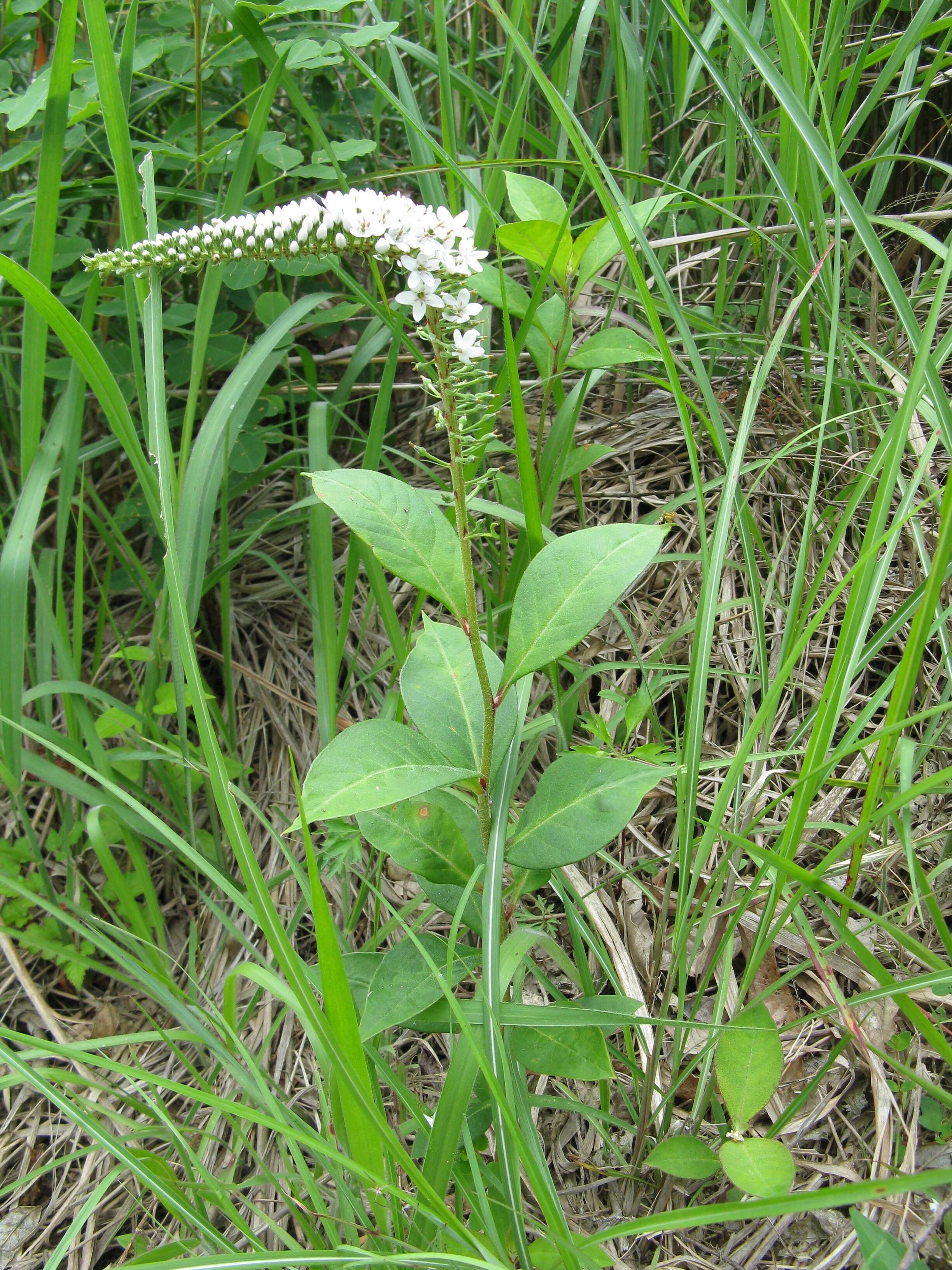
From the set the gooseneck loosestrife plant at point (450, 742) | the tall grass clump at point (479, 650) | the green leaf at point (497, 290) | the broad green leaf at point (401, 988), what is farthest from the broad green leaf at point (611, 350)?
the broad green leaf at point (401, 988)

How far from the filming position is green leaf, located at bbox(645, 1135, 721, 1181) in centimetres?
107

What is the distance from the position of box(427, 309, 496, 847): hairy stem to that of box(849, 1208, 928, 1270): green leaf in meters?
0.55

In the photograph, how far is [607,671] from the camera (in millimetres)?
1753

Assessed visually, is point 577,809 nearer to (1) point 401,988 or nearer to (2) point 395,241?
(1) point 401,988

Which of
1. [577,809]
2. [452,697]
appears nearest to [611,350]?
[452,697]

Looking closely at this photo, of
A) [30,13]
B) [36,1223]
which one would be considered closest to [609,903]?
[36,1223]

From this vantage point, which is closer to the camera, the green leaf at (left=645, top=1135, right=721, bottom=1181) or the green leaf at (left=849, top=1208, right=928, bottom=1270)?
the green leaf at (left=849, top=1208, right=928, bottom=1270)

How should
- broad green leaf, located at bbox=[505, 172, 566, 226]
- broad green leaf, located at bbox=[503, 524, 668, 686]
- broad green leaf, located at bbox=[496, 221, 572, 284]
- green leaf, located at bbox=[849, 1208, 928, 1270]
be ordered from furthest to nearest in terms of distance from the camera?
broad green leaf, located at bbox=[505, 172, 566, 226], broad green leaf, located at bbox=[496, 221, 572, 284], broad green leaf, located at bbox=[503, 524, 668, 686], green leaf, located at bbox=[849, 1208, 928, 1270]

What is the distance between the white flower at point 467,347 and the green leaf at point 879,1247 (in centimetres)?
98

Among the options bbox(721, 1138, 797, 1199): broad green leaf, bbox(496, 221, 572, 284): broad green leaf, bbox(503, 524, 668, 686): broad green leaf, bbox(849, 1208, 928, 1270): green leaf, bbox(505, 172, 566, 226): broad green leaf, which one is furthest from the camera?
bbox(505, 172, 566, 226): broad green leaf

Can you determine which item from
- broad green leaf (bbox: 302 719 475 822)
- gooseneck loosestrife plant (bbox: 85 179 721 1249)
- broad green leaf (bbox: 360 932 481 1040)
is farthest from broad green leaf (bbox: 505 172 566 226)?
broad green leaf (bbox: 360 932 481 1040)

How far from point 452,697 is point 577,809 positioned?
236mm

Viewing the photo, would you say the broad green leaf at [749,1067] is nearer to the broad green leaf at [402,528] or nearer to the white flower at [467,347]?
the broad green leaf at [402,528]

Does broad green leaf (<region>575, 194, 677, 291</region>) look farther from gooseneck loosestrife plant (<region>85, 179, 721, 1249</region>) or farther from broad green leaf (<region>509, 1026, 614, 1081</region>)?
broad green leaf (<region>509, 1026, 614, 1081</region>)
